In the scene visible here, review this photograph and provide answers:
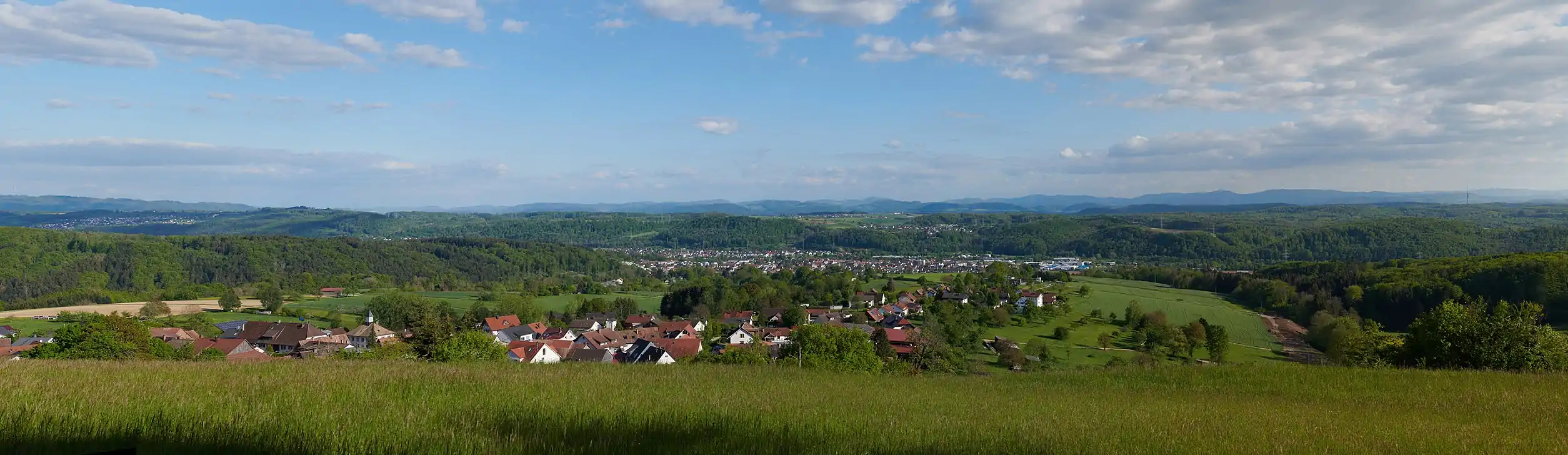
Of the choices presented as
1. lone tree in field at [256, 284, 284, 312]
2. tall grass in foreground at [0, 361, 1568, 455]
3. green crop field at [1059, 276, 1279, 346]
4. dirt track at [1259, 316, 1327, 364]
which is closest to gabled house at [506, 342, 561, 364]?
tall grass in foreground at [0, 361, 1568, 455]

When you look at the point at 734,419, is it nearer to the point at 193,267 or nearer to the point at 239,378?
the point at 239,378

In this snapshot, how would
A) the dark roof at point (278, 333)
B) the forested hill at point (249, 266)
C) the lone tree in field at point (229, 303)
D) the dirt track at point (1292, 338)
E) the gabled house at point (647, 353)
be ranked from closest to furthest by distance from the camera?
the gabled house at point (647, 353), the dirt track at point (1292, 338), the dark roof at point (278, 333), the lone tree in field at point (229, 303), the forested hill at point (249, 266)

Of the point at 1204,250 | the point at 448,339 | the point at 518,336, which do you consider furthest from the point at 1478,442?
the point at 1204,250

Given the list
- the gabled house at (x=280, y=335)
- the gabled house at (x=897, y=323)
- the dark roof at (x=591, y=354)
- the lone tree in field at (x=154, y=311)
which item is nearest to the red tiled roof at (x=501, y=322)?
the gabled house at (x=280, y=335)

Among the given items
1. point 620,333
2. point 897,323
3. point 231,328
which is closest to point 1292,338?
point 897,323

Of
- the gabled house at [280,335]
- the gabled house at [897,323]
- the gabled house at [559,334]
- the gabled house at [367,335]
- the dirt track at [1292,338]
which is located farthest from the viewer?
the gabled house at [897,323]

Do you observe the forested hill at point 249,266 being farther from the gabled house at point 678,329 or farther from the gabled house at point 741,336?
the gabled house at point 741,336
